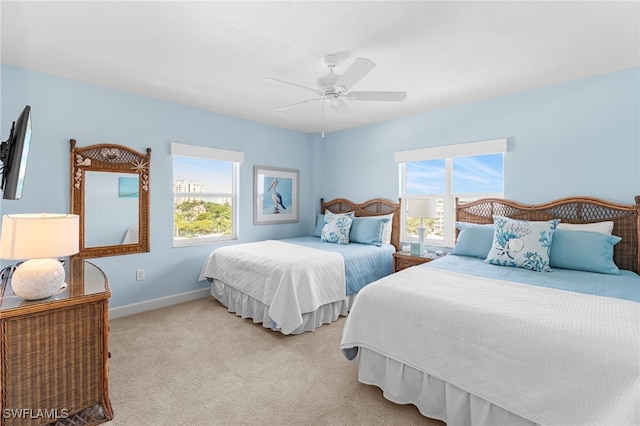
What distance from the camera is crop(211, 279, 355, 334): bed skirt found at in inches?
121

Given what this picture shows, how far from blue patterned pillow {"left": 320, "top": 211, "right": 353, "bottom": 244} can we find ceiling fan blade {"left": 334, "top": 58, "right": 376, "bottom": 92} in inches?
84.1

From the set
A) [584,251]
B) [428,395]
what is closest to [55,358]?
[428,395]

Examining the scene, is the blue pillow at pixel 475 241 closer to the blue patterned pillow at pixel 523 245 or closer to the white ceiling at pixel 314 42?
the blue patterned pillow at pixel 523 245

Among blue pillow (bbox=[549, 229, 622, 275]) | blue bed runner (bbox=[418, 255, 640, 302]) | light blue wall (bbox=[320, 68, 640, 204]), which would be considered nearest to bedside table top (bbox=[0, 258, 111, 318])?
blue bed runner (bbox=[418, 255, 640, 302])

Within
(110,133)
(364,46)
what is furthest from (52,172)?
(364,46)

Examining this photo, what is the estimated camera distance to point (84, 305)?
167 centimetres

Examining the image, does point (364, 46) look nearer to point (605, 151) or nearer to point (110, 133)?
point (605, 151)

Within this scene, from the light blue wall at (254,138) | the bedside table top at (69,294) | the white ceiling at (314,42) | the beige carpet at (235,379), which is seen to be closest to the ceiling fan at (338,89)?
the white ceiling at (314,42)

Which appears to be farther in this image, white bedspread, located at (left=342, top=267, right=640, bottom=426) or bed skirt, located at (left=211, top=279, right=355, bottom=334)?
bed skirt, located at (left=211, top=279, right=355, bottom=334)

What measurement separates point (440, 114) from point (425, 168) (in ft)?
2.31

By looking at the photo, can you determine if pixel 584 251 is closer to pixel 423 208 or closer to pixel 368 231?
pixel 423 208

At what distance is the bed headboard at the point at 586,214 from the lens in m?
2.76

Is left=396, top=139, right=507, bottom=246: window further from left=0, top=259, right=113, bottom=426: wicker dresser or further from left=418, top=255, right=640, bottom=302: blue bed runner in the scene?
left=0, top=259, right=113, bottom=426: wicker dresser

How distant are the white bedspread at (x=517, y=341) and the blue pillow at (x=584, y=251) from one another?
0.86m
